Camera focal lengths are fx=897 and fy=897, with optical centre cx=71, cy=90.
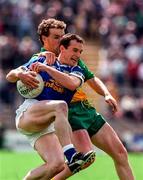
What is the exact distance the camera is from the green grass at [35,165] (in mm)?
14039

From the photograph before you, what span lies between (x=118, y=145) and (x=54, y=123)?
1349 mm

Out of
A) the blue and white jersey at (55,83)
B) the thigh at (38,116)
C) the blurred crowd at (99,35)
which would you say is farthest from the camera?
the blurred crowd at (99,35)

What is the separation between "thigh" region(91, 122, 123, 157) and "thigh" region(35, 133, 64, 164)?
923 mm

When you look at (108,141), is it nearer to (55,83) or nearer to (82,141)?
(82,141)

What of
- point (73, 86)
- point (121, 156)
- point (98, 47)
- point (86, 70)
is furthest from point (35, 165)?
point (98, 47)

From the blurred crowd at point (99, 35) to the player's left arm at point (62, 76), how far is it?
1332cm

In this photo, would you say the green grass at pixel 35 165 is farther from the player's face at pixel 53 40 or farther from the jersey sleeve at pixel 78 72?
the jersey sleeve at pixel 78 72

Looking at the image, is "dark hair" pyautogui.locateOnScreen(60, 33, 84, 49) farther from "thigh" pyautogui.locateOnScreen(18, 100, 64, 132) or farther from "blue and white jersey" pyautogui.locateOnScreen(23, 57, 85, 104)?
"thigh" pyautogui.locateOnScreen(18, 100, 64, 132)

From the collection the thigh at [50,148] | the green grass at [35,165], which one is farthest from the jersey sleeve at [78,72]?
the green grass at [35,165]

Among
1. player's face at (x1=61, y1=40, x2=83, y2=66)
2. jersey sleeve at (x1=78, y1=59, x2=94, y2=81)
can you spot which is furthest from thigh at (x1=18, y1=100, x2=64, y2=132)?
jersey sleeve at (x1=78, y1=59, x2=94, y2=81)

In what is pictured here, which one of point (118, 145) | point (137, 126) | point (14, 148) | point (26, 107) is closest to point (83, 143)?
point (118, 145)

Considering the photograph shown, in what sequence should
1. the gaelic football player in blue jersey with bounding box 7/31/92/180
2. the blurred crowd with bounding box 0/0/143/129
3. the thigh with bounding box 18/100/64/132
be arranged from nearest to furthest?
the gaelic football player in blue jersey with bounding box 7/31/92/180 < the thigh with bounding box 18/100/64/132 < the blurred crowd with bounding box 0/0/143/129

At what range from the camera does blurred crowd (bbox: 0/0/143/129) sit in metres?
24.1

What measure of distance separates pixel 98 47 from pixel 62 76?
17.1m
